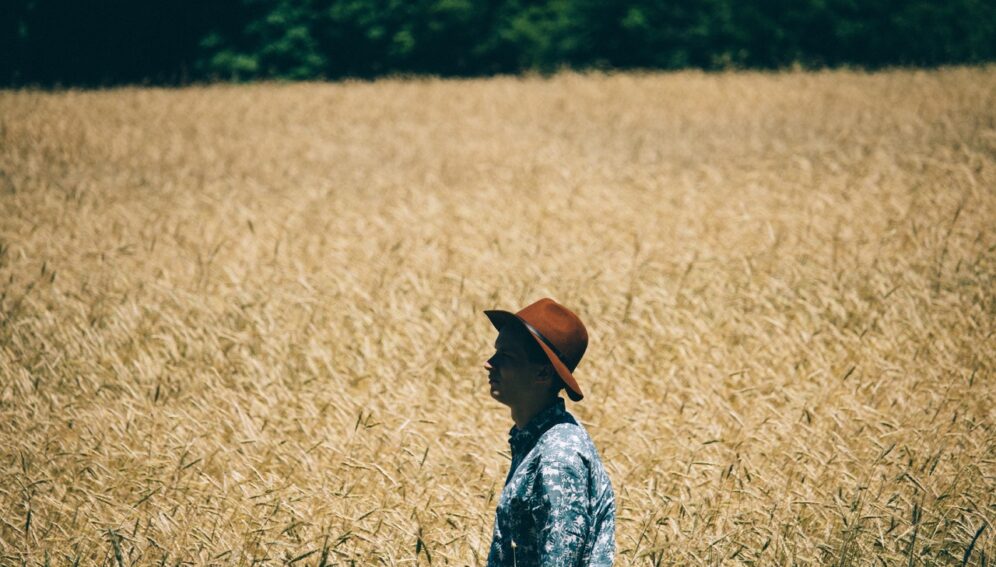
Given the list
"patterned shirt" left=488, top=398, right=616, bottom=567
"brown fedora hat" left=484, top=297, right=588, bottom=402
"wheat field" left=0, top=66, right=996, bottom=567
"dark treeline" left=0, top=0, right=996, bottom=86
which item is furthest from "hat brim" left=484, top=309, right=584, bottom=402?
"dark treeline" left=0, top=0, right=996, bottom=86

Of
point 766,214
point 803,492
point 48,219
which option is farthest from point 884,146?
point 48,219

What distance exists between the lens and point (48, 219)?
350 inches

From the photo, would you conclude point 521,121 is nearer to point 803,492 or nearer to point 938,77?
point 938,77

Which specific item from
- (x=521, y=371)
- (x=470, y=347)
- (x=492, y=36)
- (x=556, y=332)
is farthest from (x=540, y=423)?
(x=492, y=36)

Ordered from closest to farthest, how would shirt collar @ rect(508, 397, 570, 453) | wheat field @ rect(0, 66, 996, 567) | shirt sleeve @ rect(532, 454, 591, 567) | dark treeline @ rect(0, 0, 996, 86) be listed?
1. shirt sleeve @ rect(532, 454, 591, 567)
2. shirt collar @ rect(508, 397, 570, 453)
3. wheat field @ rect(0, 66, 996, 567)
4. dark treeline @ rect(0, 0, 996, 86)

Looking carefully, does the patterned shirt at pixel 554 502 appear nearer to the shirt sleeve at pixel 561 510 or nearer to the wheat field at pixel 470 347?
the shirt sleeve at pixel 561 510

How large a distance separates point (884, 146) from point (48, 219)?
10536 mm

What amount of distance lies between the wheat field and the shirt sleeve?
1.01m

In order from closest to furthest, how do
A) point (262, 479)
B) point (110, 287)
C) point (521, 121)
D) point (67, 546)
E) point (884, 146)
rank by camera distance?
point (67, 546)
point (262, 479)
point (110, 287)
point (884, 146)
point (521, 121)

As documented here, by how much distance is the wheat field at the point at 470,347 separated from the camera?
12.2 feet

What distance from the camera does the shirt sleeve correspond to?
229 cm

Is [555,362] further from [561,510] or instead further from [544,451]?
[561,510]

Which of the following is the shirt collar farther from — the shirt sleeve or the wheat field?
the wheat field

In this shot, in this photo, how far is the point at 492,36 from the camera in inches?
1069
